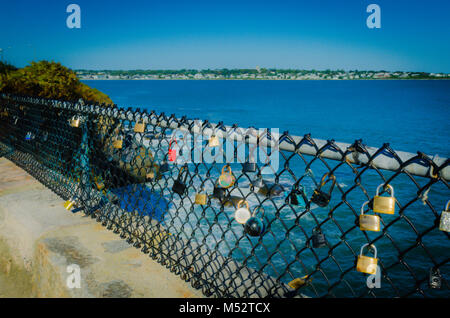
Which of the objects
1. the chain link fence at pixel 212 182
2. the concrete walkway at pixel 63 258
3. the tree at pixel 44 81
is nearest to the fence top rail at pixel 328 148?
the chain link fence at pixel 212 182

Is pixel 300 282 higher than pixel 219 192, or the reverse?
pixel 219 192

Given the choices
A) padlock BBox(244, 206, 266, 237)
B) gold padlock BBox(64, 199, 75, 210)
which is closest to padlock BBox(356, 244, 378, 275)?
padlock BBox(244, 206, 266, 237)

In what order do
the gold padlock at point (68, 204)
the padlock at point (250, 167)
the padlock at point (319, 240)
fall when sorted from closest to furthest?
1. the padlock at point (319, 240)
2. the padlock at point (250, 167)
3. the gold padlock at point (68, 204)

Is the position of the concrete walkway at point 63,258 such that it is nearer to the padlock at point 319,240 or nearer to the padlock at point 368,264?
the padlock at point 319,240

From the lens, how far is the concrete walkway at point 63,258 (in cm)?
260

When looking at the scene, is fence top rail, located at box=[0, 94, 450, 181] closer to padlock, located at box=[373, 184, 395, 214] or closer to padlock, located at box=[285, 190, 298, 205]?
padlock, located at box=[373, 184, 395, 214]

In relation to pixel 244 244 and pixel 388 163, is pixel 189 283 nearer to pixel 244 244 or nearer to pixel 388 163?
pixel 388 163

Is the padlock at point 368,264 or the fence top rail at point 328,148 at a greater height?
the fence top rail at point 328,148

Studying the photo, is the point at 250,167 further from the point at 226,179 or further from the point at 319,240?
the point at 319,240

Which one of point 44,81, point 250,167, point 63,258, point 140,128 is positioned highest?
point 44,81

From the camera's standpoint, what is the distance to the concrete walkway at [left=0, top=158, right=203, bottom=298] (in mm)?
2602

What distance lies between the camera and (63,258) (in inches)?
115

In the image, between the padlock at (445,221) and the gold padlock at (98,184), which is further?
the gold padlock at (98,184)

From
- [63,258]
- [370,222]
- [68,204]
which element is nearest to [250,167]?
[370,222]
